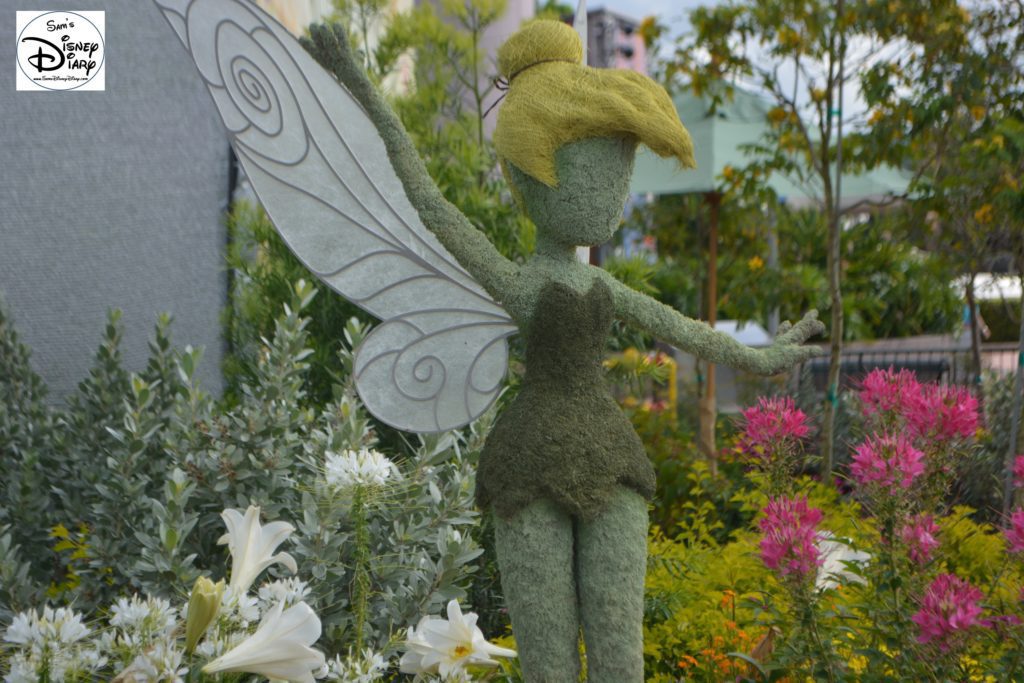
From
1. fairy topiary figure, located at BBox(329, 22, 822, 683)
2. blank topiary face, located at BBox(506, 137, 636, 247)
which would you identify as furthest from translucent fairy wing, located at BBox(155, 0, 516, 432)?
blank topiary face, located at BBox(506, 137, 636, 247)

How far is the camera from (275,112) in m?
2.19

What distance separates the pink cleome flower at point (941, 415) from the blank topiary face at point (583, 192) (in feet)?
2.58

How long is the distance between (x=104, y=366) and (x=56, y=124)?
107 cm

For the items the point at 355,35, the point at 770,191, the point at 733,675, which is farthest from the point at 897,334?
the point at 733,675

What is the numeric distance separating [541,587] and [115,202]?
2.89 meters

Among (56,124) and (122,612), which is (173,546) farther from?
(56,124)

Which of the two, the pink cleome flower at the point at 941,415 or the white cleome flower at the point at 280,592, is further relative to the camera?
the pink cleome flower at the point at 941,415

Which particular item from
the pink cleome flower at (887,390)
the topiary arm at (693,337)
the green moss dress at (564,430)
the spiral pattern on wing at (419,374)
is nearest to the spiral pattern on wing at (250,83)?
the spiral pattern on wing at (419,374)

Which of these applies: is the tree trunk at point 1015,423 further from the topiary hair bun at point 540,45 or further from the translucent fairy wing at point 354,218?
the topiary hair bun at point 540,45

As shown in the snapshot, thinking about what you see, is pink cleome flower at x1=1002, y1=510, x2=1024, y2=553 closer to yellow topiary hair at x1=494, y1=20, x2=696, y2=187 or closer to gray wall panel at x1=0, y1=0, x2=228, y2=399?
yellow topiary hair at x1=494, y1=20, x2=696, y2=187

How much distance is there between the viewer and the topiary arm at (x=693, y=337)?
7.39ft

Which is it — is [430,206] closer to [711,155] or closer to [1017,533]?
[1017,533]

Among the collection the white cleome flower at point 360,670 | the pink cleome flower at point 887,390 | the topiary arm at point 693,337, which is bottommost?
the white cleome flower at point 360,670

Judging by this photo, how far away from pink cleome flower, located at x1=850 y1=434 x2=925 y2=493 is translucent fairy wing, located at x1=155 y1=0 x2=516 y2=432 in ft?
2.79
